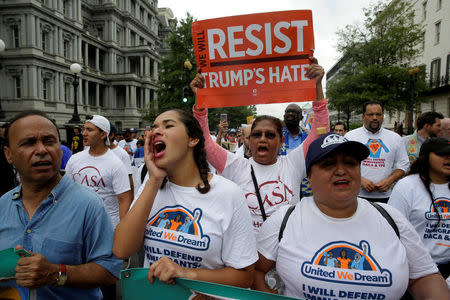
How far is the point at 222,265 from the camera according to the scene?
6.20 ft

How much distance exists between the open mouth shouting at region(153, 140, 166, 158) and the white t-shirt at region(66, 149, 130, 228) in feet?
6.82

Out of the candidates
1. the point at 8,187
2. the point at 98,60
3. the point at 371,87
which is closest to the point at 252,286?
the point at 8,187

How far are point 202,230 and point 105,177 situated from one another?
251 cm

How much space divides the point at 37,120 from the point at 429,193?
316cm

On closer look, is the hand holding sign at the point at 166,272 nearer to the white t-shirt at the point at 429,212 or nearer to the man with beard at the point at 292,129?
the white t-shirt at the point at 429,212

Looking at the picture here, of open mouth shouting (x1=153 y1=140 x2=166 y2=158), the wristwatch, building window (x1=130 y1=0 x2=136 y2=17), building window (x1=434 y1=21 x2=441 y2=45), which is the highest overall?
building window (x1=130 y1=0 x2=136 y2=17)

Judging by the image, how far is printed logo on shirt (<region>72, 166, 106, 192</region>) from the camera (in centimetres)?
391

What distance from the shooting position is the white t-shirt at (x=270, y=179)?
2.77m

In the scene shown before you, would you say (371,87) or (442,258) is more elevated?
(371,87)

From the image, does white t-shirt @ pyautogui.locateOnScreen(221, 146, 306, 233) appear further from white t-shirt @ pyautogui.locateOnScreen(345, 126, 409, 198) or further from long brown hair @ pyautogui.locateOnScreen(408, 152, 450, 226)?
white t-shirt @ pyautogui.locateOnScreen(345, 126, 409, 198)

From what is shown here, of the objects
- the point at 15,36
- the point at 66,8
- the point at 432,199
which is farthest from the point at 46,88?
the point at 432,199

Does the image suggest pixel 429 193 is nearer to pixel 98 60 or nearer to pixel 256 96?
pixel 256 96

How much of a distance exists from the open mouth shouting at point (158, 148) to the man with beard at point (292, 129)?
299 centimetres

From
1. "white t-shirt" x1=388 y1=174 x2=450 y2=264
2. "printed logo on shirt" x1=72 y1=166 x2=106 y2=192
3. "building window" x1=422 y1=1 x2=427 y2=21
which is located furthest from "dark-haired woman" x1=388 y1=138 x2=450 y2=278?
"building window" x1=422 y1=1 x2=427 y2=21
